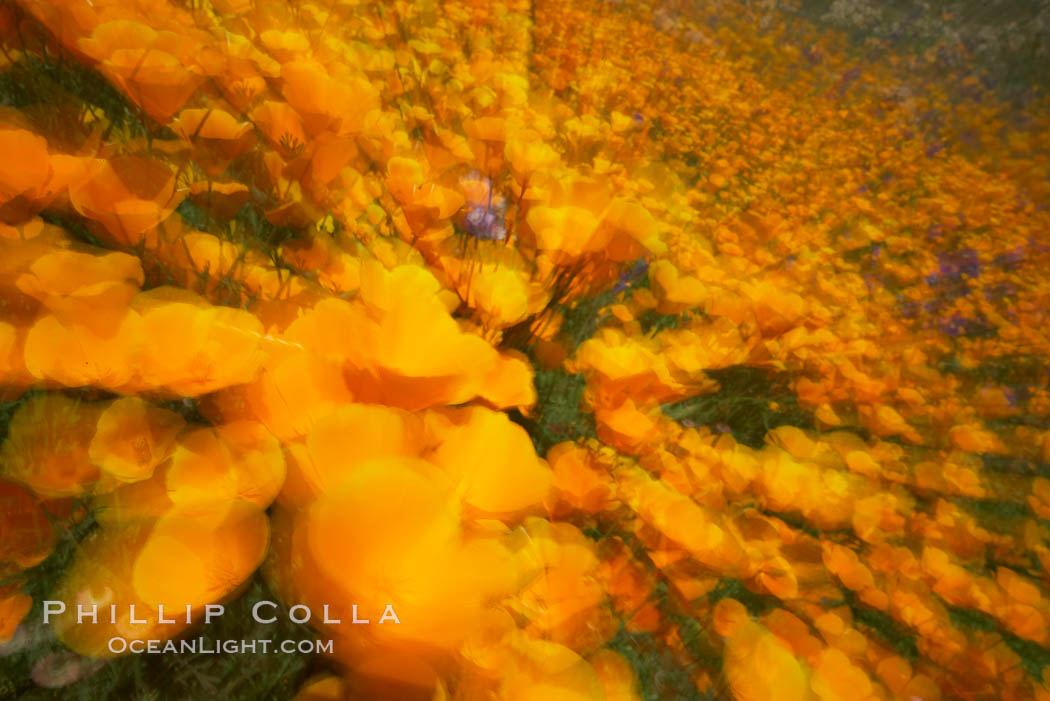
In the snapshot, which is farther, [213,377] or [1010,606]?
[1010,606]

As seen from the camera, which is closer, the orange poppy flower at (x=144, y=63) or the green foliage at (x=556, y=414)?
the orange poppy flower at (x=144, y=63)

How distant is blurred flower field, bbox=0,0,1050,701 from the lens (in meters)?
0.34

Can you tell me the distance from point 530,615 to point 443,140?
2.55ft

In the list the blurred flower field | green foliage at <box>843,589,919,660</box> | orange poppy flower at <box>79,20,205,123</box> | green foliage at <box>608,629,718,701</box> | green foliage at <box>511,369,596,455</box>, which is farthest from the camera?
green foliage at <box>843,589,919,660</box>

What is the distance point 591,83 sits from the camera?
7.43ft

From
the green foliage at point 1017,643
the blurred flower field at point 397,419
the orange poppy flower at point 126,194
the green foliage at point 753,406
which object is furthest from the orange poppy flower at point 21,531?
the green foliage at point 1017,643

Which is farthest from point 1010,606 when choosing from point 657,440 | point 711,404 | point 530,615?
point 530,615

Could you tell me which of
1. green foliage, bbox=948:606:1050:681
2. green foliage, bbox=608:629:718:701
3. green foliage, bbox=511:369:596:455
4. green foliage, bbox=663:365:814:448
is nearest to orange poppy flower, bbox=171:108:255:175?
green foliage, bbox=511:369:596:455

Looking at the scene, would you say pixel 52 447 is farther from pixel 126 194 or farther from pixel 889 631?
pixel 889 631

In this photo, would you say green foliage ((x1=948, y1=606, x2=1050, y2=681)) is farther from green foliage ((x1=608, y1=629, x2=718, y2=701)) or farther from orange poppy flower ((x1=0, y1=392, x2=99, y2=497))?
orange poppy flower ((x1=0, y1=392, x2=99, y2=497))

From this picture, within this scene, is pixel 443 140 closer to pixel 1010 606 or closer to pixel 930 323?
pixel 1010 606

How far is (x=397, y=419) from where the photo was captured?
354 mm

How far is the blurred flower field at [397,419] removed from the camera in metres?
0.34

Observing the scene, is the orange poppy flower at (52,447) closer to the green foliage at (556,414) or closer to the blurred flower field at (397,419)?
the blurred flower field at (397,419)
